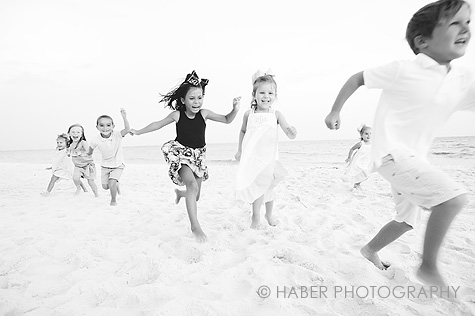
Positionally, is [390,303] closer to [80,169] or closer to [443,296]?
[443,296]

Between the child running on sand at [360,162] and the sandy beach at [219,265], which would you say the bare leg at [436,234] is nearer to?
the sandy beach at [219,265]

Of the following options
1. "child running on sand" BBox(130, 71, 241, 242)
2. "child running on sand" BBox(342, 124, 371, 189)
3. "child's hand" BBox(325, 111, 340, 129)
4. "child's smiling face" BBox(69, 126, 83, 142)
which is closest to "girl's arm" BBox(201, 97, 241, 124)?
"child running on sand" BBox(130, 71, 241, 242)

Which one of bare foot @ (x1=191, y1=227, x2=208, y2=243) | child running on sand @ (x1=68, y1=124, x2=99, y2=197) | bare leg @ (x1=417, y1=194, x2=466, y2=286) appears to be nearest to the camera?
bare leg @ (x1=417, y1=194, x2=466, y2=286)

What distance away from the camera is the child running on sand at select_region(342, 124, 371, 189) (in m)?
6.53

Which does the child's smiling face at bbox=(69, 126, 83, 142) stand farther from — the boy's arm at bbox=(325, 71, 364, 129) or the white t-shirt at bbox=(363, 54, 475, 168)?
the white t-shirt at bbox=(363, 54, 475, 168)

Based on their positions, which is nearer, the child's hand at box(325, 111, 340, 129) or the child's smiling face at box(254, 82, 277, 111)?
the child's hand at box(325, 111, 340, 129)

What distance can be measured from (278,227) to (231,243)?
0.79 metres

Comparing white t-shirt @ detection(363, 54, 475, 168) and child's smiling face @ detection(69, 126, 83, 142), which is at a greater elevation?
white t-shirt @ detection(363, 54, 475, 168)

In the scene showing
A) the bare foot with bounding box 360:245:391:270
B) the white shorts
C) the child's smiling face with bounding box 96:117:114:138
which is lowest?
the bare foot with bounding box 360:245:391:270

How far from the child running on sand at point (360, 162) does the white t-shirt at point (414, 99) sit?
4.41 metres

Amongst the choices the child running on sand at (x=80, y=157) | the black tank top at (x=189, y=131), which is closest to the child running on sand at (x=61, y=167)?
the child running on sand at (x=80, y=157)

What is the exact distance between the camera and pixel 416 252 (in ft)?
9.38

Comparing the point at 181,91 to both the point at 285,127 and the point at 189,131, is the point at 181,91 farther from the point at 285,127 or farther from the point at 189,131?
the point at 285,127

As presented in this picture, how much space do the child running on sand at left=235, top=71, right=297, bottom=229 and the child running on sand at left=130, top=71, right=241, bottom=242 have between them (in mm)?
326
